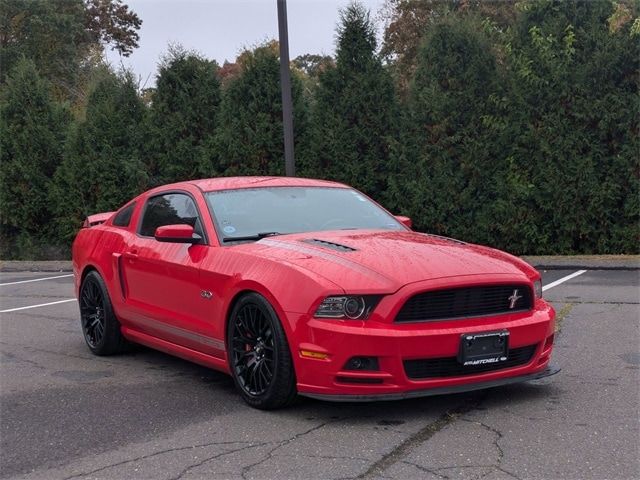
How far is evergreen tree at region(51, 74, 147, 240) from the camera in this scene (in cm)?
1973

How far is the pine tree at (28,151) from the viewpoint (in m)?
21.1

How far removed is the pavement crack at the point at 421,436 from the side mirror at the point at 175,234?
7.09 feet

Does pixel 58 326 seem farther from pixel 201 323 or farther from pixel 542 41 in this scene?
pixel 542 41

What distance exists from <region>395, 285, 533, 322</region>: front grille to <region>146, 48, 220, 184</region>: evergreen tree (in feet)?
46.1

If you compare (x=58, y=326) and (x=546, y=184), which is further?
(x=546, y=184)

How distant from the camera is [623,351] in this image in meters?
6.73

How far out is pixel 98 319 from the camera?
24.2ft

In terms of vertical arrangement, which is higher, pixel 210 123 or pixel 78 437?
pixel 210 123

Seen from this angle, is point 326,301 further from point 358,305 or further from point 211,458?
point 211,458

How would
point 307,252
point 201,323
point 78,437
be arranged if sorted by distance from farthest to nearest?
1. point 201,323
2. point 307,252
3. point 78,437

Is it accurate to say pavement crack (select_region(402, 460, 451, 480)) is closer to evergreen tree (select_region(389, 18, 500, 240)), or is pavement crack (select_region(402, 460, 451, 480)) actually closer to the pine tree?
evergreen tree (select_region(389, 18, 500, 240))

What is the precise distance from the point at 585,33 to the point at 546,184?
2736 millimetres

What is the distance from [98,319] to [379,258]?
3.21 metres

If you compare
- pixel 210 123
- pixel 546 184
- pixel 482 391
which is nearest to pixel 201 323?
pixel 482 391
